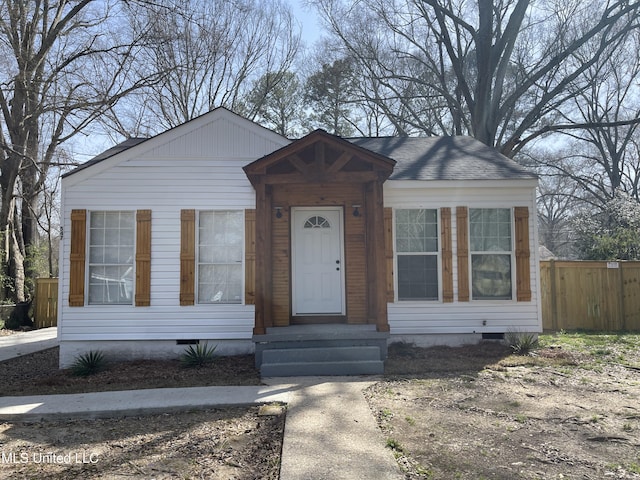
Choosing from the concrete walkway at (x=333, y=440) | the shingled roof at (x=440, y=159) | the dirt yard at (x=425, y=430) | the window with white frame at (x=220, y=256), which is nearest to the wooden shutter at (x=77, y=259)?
the shingled roof at (x=440, y=159)

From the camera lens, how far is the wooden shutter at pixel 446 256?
24.7ft

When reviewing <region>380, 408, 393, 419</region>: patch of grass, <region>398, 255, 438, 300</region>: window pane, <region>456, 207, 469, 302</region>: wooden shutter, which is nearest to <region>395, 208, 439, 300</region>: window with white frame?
<region>398, 255, 438, 300</region>: window pane

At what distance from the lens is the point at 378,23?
18531 mm

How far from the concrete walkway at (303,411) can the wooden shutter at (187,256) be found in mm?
2138

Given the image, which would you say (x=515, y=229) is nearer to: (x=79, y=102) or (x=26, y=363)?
(x=26, y=363)

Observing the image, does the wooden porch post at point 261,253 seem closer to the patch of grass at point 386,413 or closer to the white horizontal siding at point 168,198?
the white horizontal siding at point 168,198

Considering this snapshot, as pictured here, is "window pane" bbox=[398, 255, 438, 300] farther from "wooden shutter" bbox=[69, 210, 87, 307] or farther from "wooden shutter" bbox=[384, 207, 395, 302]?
"wooden shutter" bbox=[69, 210, 87, 307]

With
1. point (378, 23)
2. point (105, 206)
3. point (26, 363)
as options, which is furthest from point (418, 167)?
point (378, 23)

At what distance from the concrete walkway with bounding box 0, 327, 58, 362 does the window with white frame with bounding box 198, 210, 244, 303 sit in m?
4.25

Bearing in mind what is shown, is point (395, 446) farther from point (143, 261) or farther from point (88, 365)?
point (143, 261)

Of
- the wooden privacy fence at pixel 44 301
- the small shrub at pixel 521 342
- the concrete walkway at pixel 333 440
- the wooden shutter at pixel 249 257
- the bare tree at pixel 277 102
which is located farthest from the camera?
the bare tree at pixel 277 102

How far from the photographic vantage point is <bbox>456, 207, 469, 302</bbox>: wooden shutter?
7.52 meters

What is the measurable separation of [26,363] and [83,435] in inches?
188

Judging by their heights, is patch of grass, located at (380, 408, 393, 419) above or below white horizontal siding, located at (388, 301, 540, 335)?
below
